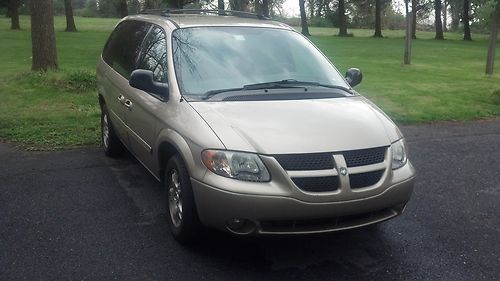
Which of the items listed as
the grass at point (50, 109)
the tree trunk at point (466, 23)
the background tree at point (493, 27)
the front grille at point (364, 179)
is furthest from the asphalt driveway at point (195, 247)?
the tree trunk at point (466, 23)

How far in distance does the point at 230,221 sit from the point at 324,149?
0.81 m

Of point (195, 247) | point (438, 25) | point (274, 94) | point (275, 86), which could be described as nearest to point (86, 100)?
point (275, 86)

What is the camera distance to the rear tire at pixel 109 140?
6.52m

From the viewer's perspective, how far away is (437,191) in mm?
5680

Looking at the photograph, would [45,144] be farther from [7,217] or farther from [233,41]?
[233,41]

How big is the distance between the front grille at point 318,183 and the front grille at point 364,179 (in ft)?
0.43

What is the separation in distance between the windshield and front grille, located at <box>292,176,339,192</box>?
132 cm

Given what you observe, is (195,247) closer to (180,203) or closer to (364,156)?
(180,203)

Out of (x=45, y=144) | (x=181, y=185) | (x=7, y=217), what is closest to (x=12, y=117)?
(x=45, y=144)

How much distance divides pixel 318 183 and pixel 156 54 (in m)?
2.33

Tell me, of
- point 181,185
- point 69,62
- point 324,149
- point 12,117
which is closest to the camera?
point 324,149

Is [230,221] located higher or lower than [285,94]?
lower

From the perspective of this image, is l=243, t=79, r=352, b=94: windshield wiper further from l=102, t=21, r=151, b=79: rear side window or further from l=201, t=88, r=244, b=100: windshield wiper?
l=102, t=21, r=151, b=79: rear side window

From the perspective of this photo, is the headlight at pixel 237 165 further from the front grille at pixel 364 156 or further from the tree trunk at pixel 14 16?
the tree trunk at pixel 14 16
